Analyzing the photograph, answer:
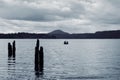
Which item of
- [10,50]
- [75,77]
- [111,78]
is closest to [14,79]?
[75,77]

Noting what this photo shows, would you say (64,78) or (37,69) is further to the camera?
(37,69)

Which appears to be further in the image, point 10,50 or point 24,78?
point 10,50

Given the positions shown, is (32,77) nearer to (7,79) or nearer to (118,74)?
(7,79)

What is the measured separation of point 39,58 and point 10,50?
28.0 meters

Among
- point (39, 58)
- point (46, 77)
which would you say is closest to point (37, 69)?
point (39, 58)

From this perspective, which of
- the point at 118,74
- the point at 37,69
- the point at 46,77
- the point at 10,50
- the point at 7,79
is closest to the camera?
the point at 7,79

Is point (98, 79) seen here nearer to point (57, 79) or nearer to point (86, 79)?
point (86, 79)


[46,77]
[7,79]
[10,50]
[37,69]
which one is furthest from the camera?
[10,50]

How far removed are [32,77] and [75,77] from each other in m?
5.68

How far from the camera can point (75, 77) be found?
1598 inches

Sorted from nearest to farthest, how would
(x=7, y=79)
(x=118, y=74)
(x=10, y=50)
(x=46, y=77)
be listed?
(x=7, y=79)
(x=46, y=77)
(x=118, y=74)
(x=10, y=50)

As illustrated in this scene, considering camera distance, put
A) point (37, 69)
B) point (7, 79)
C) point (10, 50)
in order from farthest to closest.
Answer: point (10, 50)
point (37, 69)
point (7, 79)

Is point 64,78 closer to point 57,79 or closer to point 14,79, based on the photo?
point 57,79

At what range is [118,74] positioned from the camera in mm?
43469
